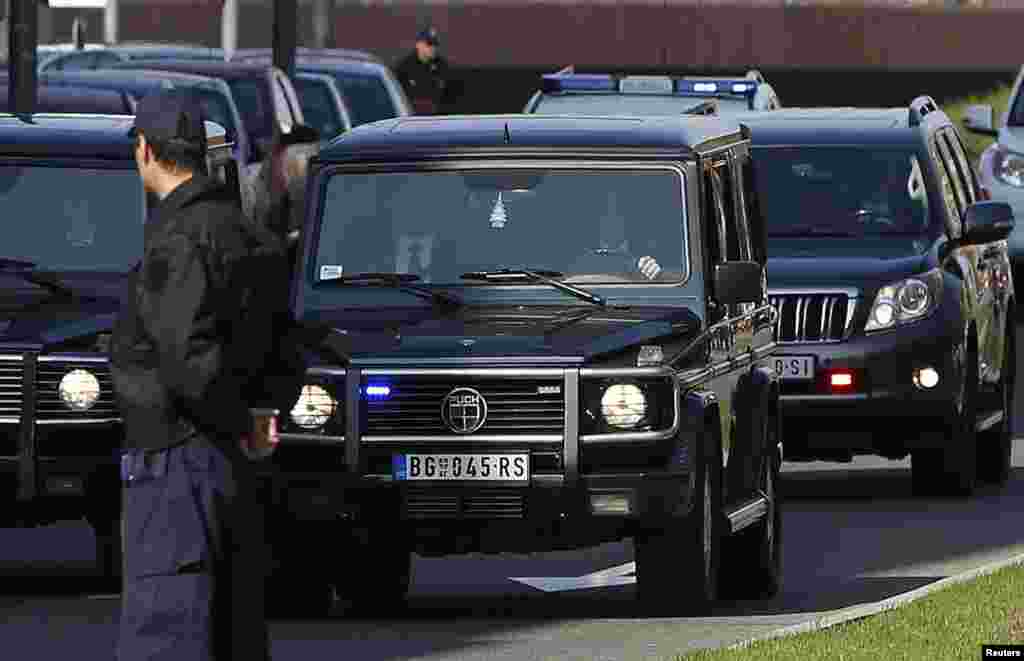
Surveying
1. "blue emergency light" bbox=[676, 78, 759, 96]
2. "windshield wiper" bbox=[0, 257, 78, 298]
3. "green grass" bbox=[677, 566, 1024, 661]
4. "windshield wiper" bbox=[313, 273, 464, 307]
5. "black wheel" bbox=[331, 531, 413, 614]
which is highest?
"blue emergency light" bbox=[676, 78, 759, 96]

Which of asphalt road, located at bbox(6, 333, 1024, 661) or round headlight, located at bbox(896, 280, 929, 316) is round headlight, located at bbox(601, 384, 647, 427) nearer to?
asphalt road, located at bbox(6, 333, 1024, 661)

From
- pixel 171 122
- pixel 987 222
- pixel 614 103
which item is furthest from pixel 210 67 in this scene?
pixel 171 122

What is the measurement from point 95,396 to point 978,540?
13.7ft

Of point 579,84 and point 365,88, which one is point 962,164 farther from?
point 365,88

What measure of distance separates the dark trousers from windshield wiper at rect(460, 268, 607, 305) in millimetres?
4980

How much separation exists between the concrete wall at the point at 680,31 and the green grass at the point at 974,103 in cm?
566

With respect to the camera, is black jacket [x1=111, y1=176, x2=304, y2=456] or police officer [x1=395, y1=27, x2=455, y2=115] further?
police officer [x1=395, y1=27, x2=455, y2=115]

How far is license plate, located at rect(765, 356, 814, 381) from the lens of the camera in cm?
1752

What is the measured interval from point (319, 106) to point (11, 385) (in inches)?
695

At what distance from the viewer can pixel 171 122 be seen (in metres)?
8.42

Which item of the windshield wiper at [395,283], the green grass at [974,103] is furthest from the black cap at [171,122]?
the green grass at [974,103]

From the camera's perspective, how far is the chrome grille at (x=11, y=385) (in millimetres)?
13703

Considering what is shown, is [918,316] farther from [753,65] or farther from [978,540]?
[753,65]

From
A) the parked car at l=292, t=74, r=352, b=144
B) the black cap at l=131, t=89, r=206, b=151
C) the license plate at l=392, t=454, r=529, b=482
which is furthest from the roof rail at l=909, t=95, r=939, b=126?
the parked car at l=292, t=74, r=352, b=144
